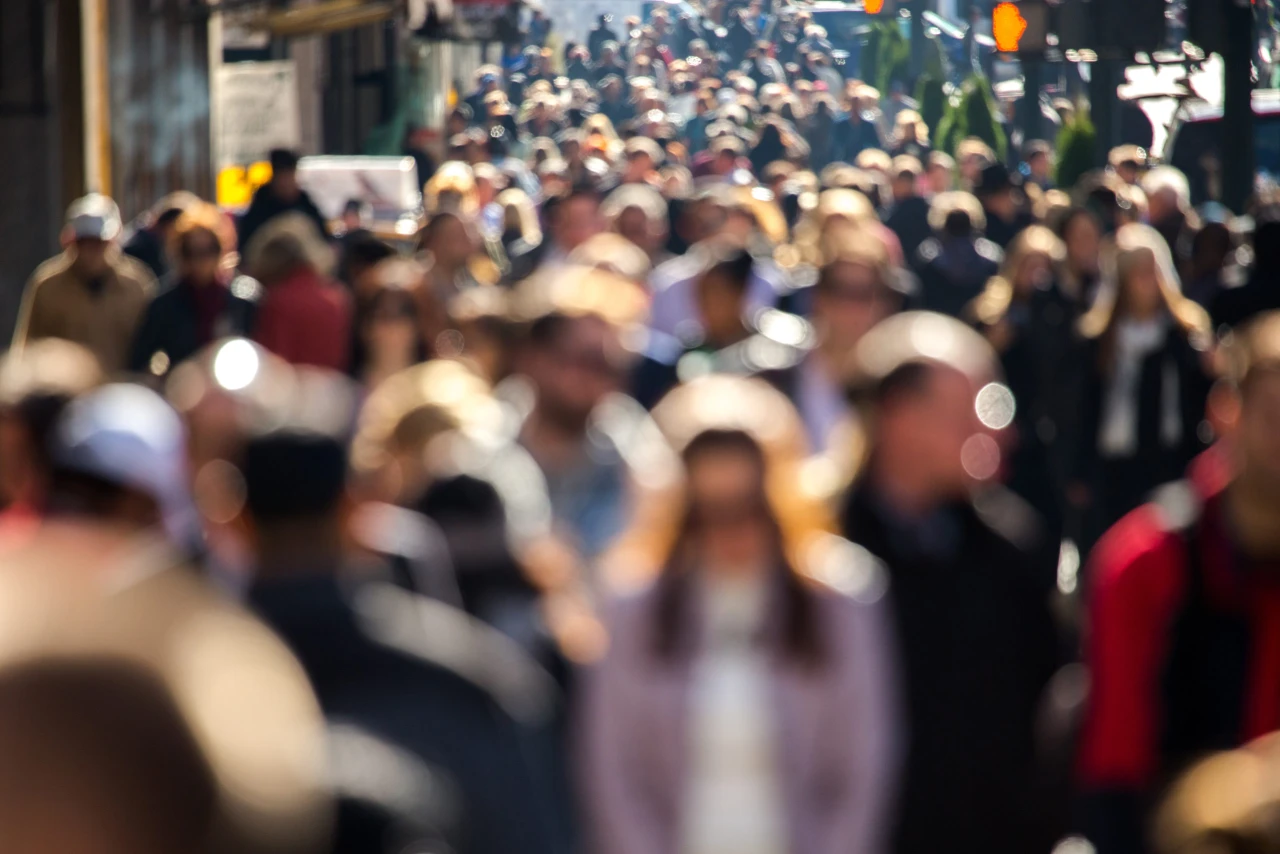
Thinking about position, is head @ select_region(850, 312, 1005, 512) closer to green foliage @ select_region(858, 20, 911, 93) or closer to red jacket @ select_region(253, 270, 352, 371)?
red jacket @ select_region(253, 270, 352, 371)

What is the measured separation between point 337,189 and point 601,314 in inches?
472

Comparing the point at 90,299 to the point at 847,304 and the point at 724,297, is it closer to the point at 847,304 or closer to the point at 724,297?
the point at 724,297

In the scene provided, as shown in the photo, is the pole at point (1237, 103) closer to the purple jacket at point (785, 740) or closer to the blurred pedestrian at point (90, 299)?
the blurred pedestrian at point (90, 299)

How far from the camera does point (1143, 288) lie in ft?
32.4

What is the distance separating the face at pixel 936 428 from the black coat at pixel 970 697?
0.49 feet

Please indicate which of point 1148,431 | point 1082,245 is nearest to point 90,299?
point 1148,431

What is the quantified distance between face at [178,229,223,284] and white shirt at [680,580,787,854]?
19.7 feet

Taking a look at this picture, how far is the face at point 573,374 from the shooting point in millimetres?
5812

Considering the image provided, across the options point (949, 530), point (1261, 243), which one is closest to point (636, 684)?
point (949, 530)

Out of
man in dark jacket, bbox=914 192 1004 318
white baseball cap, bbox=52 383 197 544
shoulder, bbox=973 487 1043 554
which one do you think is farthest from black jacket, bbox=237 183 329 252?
white baseball cap, bbox=52 383 197 544

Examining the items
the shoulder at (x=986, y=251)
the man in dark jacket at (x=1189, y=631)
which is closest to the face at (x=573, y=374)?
the man in dark jacket at (x=1189, y=631)

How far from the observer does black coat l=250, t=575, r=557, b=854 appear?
116 inches

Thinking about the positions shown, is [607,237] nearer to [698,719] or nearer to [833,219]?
[833,219]

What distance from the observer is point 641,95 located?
33.2 metres
